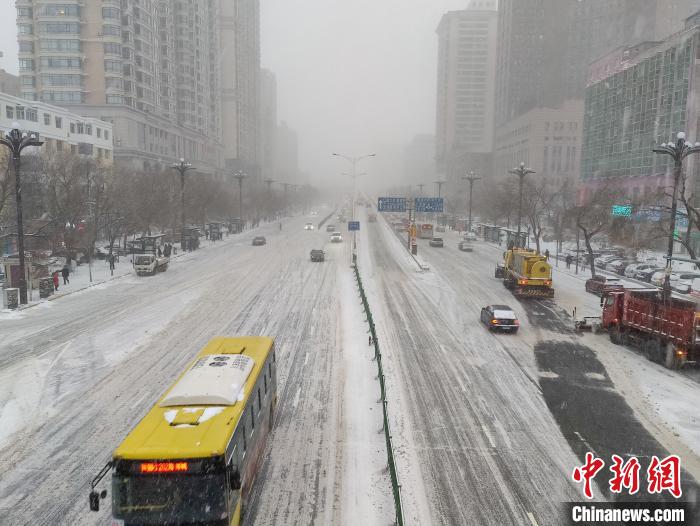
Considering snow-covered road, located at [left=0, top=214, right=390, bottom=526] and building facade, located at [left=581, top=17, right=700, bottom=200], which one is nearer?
snow-covered road, located at [left=0, top=214, right=390, bottom=526]

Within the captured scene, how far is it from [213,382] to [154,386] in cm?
895

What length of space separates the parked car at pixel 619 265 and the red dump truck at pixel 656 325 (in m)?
27.5

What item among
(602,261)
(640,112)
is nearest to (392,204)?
(602,261)

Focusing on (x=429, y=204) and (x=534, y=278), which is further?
(x=429, y=204)

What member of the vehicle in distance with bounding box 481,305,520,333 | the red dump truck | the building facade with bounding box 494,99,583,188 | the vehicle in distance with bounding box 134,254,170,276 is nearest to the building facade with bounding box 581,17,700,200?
the red dump truck

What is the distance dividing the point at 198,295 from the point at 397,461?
2459 cm

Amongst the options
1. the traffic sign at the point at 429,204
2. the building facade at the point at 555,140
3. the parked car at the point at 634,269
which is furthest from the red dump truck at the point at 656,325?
the building facade at the point at 555,140

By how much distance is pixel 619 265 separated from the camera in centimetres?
5075

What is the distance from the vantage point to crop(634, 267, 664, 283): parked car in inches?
1778

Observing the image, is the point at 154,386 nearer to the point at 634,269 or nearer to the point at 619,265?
the point at 634,269

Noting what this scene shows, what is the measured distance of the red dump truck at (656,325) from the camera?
2020 centimetres

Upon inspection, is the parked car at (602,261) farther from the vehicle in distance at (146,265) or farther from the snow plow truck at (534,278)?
the vehicle in distance at (146,265)

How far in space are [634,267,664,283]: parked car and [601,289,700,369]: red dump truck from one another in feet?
77.2

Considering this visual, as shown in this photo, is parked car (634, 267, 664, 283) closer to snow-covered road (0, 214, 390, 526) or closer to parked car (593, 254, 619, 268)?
parked car (593, 254, 619, 268)
